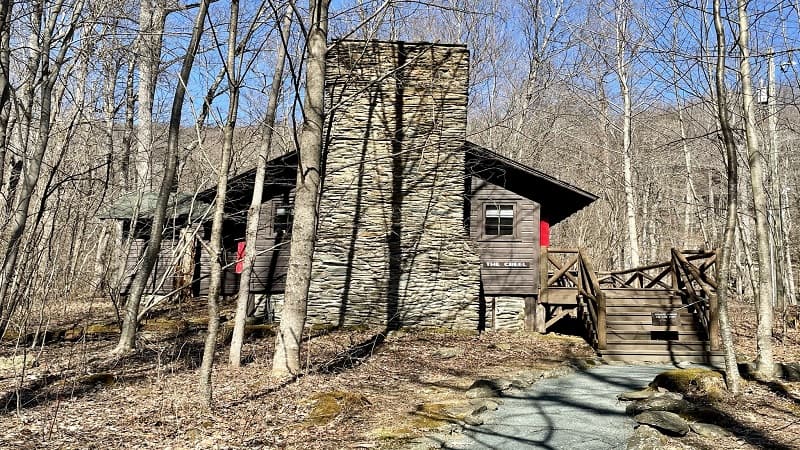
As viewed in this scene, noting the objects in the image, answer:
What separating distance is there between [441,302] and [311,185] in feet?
22.5

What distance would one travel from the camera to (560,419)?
26.6 feet

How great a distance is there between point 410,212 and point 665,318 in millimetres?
6548

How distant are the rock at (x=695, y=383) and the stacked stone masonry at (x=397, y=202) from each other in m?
6.56

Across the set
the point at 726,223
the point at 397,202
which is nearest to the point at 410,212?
the point at 397,202

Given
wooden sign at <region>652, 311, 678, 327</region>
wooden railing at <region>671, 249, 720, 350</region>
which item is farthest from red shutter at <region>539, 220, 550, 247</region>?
wooden sign at <region>652, 311, 678, 327</region>

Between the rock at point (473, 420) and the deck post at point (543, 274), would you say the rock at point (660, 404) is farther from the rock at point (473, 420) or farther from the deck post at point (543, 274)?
the deck post at point (543, 274)

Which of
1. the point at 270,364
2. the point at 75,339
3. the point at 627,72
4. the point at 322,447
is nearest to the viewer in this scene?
the point at 322,447

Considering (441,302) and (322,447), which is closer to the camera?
(322,447)

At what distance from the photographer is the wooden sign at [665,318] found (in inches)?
562

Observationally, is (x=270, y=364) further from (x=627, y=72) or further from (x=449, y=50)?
(x=627, y=72)

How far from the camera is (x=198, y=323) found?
655 inches

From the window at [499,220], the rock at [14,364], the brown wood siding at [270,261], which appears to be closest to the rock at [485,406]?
the rock at [14,364]

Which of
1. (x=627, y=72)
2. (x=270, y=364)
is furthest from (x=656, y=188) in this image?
(x=270, y=364)

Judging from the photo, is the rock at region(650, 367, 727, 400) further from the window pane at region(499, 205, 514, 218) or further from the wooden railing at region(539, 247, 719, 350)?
the window pane at region(499, 205, 514, 218)
